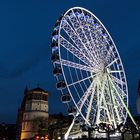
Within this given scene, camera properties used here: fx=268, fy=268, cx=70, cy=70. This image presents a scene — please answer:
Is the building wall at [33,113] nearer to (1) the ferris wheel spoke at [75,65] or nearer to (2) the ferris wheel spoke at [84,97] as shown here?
(2) the ferris wheel spoke at [84,97]

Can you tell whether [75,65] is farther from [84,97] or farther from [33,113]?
[33,113]

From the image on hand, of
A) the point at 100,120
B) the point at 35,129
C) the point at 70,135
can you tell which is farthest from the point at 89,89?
the point at 35,129

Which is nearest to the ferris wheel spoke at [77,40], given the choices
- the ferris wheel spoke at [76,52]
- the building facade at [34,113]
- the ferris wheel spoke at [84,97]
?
the ferris wheel spoke at [76,52]

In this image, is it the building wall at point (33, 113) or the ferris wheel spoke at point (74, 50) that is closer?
the ferris wheel spoke at point (74, 50)

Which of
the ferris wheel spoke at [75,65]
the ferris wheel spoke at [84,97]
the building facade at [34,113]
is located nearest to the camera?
the ferris wheel spoke at [75,65]

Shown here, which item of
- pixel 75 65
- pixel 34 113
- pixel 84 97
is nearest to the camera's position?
pixel 75 65

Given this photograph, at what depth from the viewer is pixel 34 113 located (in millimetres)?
91875

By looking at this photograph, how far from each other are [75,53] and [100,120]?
449 inches

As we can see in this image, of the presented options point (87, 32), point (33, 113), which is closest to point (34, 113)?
point (33, 113)

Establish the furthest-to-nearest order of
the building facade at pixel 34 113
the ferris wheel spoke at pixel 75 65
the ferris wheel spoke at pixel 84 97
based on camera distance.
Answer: the building facade at pixel 34 113, the ferris wheel spoke at pixel 84 97, the ferris wheel spoke at pixel 75 65

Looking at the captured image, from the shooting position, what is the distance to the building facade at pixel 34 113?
8919 cm

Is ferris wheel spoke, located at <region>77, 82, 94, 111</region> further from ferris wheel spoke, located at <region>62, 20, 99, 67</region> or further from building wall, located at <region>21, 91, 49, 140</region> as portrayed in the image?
building wall, located at <region>21, 91, 49, 140</region>

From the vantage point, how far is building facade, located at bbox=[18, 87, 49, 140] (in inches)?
3511

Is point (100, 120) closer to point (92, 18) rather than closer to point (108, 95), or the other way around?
point (108, 95)
